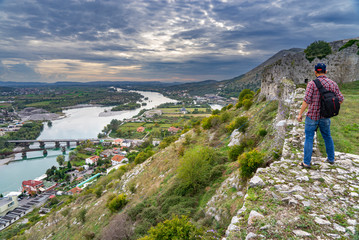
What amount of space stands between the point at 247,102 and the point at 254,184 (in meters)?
15.2

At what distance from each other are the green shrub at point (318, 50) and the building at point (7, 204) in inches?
2009

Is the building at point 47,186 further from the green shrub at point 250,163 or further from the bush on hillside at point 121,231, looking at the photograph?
the green shrub at point 250,163

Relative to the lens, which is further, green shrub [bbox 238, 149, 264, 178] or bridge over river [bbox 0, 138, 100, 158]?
bridge over river [bbox 0, 138, 100, 158]

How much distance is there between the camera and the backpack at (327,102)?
A: 395 cm

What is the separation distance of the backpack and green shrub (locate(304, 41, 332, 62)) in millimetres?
12610

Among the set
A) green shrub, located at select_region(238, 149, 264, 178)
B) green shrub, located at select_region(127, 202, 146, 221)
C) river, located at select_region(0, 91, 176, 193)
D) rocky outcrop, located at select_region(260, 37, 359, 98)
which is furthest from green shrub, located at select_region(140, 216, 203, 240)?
river, located at select_region(0, 91, 176, 193)

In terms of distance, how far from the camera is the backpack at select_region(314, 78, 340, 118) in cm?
395

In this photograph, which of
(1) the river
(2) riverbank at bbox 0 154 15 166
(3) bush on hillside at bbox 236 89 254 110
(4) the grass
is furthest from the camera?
(2) riverbank at bbox 0 154 15 166

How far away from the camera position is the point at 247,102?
18.2 metres

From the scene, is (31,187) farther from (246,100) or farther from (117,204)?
(246,100)

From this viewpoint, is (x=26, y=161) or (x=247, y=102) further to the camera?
(x=26, y=161)

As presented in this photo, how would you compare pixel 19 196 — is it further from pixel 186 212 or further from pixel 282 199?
pixel 282 199

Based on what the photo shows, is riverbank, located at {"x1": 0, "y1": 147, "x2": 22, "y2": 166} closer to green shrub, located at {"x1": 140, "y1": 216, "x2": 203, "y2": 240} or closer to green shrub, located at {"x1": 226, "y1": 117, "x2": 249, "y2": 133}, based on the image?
green shrub, located at {"x1": 226, "y1": 117, "x2": 249, "y2": 133}

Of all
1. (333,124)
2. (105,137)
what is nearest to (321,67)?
(333,124)
